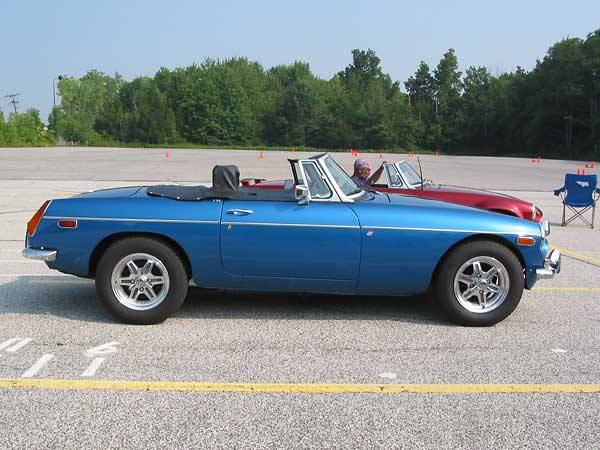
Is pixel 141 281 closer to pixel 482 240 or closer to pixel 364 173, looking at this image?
pixel 482 240

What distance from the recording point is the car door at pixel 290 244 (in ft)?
16.9

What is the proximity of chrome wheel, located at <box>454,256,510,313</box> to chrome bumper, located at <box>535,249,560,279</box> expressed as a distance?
0.97ft

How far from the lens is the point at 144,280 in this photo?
206 inches

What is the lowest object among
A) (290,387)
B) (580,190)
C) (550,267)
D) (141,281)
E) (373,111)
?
(290,387)

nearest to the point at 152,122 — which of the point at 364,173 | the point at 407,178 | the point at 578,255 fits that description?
the point at 364,173

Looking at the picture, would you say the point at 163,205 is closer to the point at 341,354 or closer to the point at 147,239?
the point at 147,239

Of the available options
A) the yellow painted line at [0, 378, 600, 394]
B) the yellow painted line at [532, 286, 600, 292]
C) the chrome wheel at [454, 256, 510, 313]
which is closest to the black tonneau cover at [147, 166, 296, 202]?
the chrome wheel at [454, 256, 510, 313]

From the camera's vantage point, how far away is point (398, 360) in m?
4.50

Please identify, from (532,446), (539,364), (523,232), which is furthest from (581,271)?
(532,446)

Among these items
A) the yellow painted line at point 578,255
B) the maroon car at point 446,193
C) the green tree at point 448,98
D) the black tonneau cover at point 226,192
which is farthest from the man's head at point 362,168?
the green tree at point 448,98

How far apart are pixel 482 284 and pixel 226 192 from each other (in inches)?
90.3

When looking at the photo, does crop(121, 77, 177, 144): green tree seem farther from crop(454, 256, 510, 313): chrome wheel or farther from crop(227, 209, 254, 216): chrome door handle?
crop(454, 256, 510, 313): chrome wheel

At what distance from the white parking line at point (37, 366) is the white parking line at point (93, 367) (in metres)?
0.32

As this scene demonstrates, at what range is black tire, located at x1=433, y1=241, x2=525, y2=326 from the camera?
5203 mm
